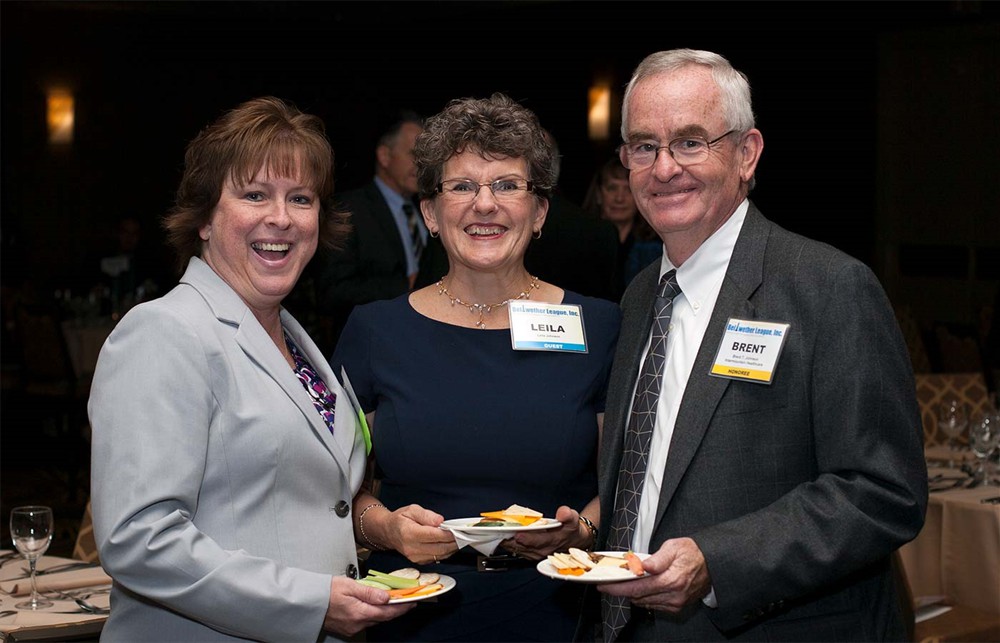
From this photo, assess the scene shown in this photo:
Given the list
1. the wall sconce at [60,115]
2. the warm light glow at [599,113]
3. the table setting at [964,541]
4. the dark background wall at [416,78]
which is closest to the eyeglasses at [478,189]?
the table setting at [964,541]

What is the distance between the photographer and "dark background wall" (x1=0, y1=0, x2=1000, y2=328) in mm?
11117

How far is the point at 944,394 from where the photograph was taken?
225 inches

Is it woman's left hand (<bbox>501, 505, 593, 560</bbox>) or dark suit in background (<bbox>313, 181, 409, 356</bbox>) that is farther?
dark suit in background (<bbox>313, 181, 409, 356</bbox>)

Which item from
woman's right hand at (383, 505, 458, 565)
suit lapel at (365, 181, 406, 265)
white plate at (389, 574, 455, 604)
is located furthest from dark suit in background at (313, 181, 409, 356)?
white plate at (389, 574, 455, 604)

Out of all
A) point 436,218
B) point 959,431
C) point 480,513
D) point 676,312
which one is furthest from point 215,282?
point 959,431

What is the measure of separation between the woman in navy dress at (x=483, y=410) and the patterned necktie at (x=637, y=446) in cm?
21

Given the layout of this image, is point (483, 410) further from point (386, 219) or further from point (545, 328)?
point (386, 219)

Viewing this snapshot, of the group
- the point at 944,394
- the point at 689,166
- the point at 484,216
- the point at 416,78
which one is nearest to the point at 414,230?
the point at 944,394

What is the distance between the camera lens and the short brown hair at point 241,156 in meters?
2.09

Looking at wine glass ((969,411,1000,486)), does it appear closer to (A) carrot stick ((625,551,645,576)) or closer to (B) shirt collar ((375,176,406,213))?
(A) carrot stick ((625,551,645,576))

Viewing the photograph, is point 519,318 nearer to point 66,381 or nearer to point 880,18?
point 66,381

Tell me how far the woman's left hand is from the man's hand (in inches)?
14.6

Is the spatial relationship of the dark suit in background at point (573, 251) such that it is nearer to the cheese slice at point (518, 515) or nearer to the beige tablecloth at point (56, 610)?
the beige tablecloth at point (56, 610)

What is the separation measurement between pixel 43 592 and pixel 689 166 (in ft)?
6.38
